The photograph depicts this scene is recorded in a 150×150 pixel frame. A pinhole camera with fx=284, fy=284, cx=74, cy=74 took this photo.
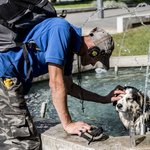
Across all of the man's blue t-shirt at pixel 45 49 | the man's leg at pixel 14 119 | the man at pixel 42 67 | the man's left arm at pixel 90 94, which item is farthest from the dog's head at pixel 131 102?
the man's leg at pixel 14 119

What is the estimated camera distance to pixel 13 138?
2.91 m

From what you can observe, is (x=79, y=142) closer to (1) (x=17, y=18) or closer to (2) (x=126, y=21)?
(1) (x=17, y=18)

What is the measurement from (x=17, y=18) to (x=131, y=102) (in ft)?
8.21

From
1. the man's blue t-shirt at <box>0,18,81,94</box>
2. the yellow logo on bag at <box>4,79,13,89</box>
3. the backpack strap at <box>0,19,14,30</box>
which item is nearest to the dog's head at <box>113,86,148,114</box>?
the man's blue t-shirt at <box>0,18,81,94</box>

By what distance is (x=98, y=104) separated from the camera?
577 cm

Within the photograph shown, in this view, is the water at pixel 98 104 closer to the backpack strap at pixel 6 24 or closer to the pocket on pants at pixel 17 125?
the pocket on pants at pixel 17 125

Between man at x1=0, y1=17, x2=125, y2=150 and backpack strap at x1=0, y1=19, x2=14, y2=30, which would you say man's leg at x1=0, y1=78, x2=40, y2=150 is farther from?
backpack strap at x1=0, y1=19, x2=14, y2=30

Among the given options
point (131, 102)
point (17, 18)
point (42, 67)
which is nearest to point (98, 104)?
point (131, 102)

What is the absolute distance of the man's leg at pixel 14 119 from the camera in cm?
278

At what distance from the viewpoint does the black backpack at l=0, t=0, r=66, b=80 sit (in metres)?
2.64

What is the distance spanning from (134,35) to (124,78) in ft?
15.3

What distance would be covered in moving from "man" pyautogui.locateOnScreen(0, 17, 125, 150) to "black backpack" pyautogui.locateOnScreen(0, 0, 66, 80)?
0.06 m

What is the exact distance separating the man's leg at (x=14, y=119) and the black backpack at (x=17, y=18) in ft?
0.99

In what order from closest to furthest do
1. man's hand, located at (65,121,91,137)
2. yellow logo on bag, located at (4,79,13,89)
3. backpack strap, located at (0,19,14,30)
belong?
backpack strap, located at (0,19,14,30), yellow logo on bag, located at (4,79,13,89), man's hand, located at (65,121,91,137)
